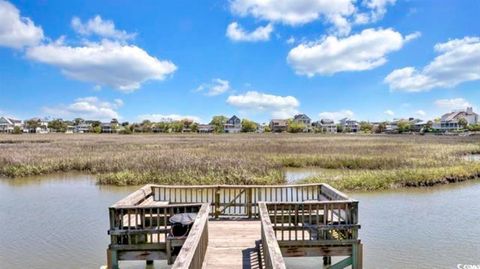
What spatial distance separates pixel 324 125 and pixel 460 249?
156460 millimetres

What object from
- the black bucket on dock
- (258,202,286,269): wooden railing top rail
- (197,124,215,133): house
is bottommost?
the black bucket on dock

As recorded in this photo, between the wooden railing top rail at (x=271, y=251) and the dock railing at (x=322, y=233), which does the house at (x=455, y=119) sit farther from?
the wooden railing top rail at (x=271, y=251)

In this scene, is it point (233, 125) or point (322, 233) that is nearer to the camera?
point (322, 233)

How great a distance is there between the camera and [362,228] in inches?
Result: 462

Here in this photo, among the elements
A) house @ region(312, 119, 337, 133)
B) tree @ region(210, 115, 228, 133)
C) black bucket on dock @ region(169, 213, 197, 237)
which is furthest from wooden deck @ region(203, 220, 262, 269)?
house @ region(312, 119, 337, 133)

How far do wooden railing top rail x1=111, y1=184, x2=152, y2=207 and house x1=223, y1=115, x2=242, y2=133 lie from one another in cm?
14301

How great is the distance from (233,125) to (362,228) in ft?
472

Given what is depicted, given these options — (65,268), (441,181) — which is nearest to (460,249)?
(65,268)

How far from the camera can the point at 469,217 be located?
13.2 meters

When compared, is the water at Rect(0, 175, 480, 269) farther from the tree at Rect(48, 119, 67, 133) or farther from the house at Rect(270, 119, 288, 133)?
the tree at Rect(48, 119, 67, 133)

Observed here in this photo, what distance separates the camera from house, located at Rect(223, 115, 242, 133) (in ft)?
505

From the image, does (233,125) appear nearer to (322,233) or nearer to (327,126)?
(327,126)

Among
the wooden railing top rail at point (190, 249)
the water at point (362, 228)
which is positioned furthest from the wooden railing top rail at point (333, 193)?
the wooden railing top rail at point (190, 249)

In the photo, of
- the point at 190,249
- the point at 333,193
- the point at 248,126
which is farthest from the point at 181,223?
the point at 248,126
